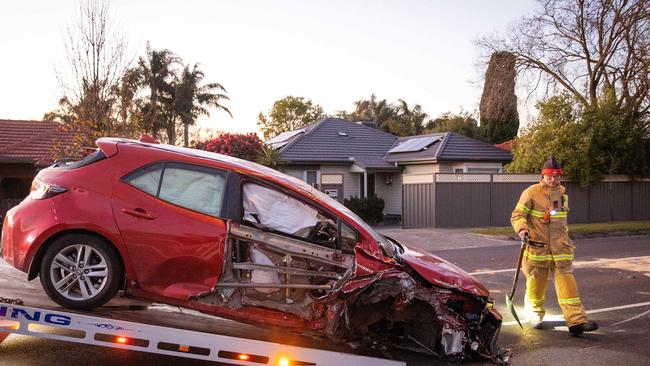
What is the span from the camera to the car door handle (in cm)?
469

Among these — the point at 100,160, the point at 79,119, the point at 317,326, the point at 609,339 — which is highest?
the point at 79,119

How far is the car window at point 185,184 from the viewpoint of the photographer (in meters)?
4.77

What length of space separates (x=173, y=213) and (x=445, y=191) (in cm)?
→ 1663

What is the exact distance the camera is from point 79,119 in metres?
14.1

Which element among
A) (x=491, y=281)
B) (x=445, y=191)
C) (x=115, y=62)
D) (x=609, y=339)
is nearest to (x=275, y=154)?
(x=445, y=191)

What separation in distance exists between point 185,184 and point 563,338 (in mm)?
4335

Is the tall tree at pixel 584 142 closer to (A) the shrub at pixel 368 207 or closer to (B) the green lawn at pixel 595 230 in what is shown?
(B) the green lawn at pixel 595 230

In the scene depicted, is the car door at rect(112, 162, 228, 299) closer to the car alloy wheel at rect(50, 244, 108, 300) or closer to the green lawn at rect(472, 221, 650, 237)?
the car alloy wheel at rect(50, 244, 108, 300)

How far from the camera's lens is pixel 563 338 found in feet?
20.4

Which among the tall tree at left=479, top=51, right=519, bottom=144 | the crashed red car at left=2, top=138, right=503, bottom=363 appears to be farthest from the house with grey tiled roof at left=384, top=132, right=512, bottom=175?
the crashed red car at left=2, top=138, right=503, bottom=363

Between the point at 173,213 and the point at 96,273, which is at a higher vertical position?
the point at 173,213

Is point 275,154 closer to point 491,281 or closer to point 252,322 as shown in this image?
point 491,281

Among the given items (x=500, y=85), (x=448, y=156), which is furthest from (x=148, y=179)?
(x=500, y=85)

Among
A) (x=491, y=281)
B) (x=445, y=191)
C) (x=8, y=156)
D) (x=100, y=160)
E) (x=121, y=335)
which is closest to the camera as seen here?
(x=121, y=335)
